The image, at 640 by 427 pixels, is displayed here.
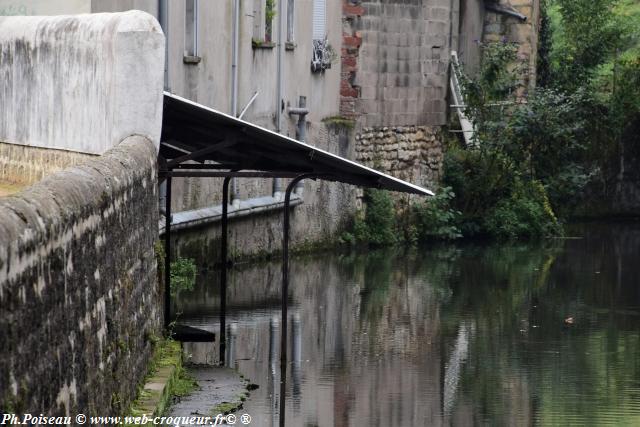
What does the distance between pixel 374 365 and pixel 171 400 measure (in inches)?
144

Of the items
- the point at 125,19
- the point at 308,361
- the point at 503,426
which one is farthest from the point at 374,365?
the point at 125,19

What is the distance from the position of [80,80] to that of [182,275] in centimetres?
674

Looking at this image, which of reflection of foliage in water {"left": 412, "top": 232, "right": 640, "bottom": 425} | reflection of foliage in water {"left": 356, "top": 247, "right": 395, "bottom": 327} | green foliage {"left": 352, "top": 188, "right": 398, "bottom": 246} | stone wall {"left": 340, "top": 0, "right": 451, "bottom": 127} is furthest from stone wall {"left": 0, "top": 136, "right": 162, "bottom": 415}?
stone wall {"left": 340, "top": 0, "right": 451, "bottom": 127}

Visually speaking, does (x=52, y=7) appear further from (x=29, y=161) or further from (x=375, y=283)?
(x=375, y=283)

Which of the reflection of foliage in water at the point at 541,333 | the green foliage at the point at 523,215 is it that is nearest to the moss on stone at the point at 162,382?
the reflection of foliage in water at the point at 541,333

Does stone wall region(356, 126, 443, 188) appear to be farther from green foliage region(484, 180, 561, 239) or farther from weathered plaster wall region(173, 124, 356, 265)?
green foliage region(484, 180, 561, 239)

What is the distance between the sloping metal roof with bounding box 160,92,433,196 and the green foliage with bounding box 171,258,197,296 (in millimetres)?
4424

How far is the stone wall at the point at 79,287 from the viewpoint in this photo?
5.87 m

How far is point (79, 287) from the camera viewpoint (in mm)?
7551

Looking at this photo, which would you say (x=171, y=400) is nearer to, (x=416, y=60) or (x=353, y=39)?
(x=353, y=39)

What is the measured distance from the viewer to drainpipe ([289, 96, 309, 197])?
2506cm

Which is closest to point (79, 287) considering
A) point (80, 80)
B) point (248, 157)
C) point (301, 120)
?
point (80, 80)

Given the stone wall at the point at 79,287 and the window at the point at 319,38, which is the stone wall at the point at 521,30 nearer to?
the window at the point at 319,38

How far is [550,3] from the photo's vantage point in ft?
159
